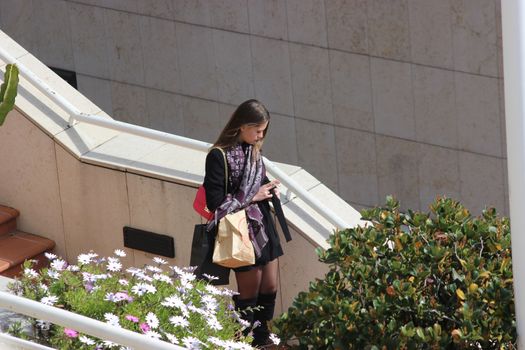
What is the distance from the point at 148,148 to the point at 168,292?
8.51 feet

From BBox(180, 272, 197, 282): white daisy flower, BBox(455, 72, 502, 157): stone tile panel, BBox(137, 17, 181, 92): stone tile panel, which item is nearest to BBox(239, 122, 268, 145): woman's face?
BBox(180, 272, 197, 282): white daisy flower

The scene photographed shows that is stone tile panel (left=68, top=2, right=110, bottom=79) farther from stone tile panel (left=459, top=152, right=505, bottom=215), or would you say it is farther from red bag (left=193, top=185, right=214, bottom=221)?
red bag (left=193, top=185, right=214, bottom=221)

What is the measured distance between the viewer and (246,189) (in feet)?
24.9

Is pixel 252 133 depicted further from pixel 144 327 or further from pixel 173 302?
pixel 144 327

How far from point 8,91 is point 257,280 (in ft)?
6.72

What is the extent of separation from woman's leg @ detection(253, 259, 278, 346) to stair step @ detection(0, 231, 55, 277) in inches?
71.7

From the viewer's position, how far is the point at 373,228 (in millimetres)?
5941

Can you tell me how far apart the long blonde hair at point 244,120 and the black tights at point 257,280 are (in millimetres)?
698

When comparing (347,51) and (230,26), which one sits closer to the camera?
(347,51)

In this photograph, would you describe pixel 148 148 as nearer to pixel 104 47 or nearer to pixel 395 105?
pixel 395 105

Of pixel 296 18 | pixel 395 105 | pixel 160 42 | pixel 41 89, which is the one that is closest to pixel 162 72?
pixel 160 42

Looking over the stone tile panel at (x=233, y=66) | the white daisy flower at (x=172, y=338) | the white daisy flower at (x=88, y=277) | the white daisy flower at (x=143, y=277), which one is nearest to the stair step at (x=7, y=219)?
the white daisy flower at (x=88, y=277)

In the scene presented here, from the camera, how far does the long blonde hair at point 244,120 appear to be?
734 centimetres

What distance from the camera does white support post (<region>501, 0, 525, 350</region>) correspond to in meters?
4.91
